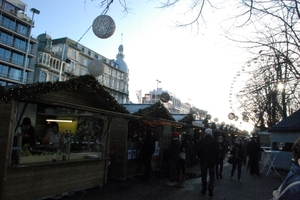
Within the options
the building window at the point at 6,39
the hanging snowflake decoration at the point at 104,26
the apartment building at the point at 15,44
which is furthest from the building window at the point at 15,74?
the hanging snowflake decoration at the point at 104,26

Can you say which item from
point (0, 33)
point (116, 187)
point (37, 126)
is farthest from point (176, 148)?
point (0, 33)

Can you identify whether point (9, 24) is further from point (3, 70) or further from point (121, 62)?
point (121, 62)

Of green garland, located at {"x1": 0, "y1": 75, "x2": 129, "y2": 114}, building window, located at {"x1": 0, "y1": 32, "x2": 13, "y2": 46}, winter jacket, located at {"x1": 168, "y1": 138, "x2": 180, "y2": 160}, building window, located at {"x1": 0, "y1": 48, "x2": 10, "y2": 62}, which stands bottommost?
winter jacket, located at {"x1": 168, "y1": 138, "x2": 180, "y2": 160}

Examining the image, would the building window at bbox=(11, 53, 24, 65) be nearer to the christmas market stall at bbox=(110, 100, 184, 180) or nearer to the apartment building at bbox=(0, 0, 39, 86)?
the apartment building at bbox=(0, 0, 39, 86)

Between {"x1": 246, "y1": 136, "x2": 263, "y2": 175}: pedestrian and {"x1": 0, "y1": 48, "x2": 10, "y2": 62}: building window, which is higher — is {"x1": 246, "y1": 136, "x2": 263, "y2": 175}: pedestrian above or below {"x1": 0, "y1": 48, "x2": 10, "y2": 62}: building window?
below

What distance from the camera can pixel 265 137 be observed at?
3256 centimetres

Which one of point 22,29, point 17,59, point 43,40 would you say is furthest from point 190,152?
point 43,40

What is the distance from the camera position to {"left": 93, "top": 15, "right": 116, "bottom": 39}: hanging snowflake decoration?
5.68m

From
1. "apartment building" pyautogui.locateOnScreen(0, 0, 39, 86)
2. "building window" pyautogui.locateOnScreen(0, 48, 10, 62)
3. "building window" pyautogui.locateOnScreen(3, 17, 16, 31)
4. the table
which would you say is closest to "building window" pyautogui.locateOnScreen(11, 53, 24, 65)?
"apartment building" pyautogui.locateOnScreen(0, 0, 39, 86)

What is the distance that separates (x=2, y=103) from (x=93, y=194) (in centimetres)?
325

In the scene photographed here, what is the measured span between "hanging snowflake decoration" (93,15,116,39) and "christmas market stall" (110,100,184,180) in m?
3.69

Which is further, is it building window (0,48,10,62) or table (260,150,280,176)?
building window (0,48,10,62)

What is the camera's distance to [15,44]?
48.4 m

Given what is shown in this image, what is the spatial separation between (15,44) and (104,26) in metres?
49.9
